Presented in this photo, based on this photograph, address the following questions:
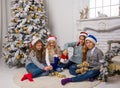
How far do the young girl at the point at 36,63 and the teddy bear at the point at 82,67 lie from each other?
497mm

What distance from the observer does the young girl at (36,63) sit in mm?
3104

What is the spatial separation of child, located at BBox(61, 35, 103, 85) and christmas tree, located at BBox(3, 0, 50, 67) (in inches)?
49.3

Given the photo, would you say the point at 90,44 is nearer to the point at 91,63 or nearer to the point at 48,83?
the point at 91,63

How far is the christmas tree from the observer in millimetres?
3936

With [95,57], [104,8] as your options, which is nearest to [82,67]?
[95,57]

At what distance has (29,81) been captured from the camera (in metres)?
2.92

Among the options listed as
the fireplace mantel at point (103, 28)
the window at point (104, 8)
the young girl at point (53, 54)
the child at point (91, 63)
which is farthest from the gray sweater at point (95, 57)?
the window at point (104, 8)

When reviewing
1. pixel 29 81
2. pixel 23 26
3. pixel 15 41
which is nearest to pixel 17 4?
pixel 23 26

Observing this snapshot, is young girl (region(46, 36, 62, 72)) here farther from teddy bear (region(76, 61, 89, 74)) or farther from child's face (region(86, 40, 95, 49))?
child's face (region(86, 40, 95, 49))

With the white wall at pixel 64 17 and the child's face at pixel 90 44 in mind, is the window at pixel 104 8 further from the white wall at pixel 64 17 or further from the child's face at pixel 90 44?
the child's face at pixel 90 44

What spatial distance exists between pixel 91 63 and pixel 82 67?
0.17 meters

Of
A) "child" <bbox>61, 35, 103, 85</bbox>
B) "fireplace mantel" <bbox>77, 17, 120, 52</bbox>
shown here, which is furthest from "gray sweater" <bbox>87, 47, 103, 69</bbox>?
"fireplace mantel" <bbox>77, 17, 120, 52</bbox>

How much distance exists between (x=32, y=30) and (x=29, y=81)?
1459 mm

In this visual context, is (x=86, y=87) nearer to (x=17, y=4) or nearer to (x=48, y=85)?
(x=48, y=85)
